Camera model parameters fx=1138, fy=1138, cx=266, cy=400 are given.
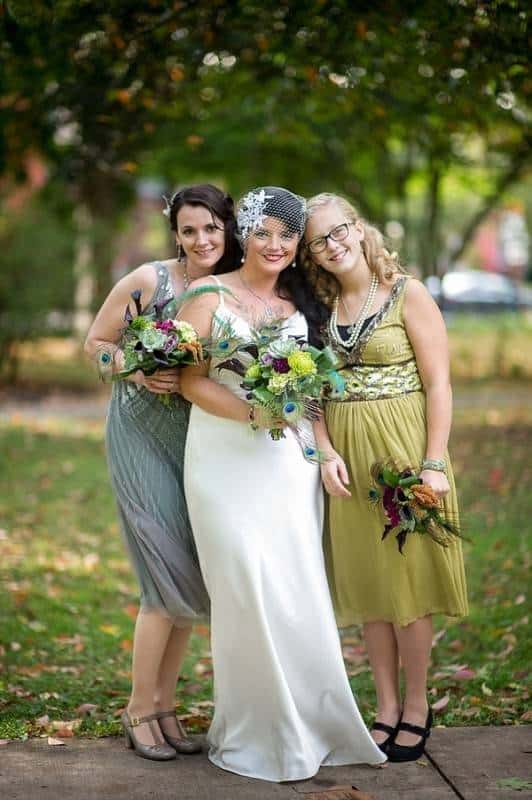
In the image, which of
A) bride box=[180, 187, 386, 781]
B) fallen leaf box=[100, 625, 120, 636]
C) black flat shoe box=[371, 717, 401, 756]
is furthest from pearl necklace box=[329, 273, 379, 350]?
fallen leaf box=[100, 625, 120, 636]

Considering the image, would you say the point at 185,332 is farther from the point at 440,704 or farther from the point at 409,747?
the point at 440,704

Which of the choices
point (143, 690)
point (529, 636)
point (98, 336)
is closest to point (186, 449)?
point (98, 336)

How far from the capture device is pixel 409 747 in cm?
455

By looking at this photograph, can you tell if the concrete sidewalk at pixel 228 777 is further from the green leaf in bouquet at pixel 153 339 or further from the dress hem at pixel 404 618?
the green leaf in bouquet at pixel 153 339

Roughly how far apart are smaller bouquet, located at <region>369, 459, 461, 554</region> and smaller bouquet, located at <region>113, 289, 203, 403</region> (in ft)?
2.88

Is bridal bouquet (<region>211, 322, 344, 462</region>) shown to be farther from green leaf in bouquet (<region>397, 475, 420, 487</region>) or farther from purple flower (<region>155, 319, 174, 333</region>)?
green leaf in bouquet (<region>397, 475, 420, 487</region>)

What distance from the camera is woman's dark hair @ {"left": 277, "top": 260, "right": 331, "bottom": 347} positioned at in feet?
14.9

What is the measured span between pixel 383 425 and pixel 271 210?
3.14 ft

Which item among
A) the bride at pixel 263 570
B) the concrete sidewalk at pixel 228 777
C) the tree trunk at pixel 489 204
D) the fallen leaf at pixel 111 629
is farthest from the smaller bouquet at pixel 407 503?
the tree trunk at pixel 489 204

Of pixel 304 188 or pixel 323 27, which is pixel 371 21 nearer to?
pixel 323 27

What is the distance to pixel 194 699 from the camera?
570 cm

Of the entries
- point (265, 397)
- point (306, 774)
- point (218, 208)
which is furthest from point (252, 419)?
point (306, 774)

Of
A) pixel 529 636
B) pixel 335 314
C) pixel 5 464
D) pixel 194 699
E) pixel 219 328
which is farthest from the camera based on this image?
pixel 5 464

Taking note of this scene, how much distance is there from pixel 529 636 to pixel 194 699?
1.96 metres
